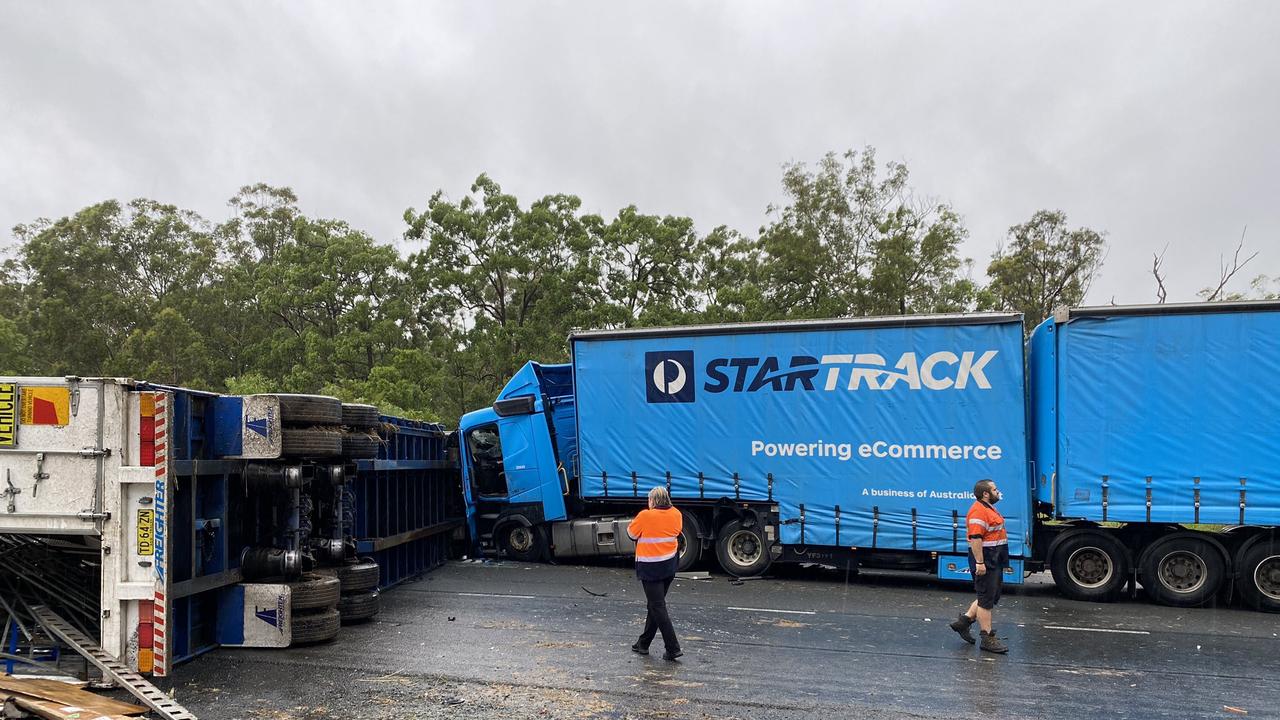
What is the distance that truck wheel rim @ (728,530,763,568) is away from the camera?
41.8ft

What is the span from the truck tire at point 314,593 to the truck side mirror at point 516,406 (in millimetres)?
5793

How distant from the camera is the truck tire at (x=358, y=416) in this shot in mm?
9320

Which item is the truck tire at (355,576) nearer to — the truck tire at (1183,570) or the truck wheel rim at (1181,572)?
the truck tire at (1183,570)

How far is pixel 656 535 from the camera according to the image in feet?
26.4

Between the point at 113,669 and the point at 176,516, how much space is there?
1197mm

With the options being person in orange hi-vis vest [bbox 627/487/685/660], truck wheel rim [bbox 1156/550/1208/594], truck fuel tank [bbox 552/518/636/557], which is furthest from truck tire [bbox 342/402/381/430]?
truck wheel rim [bbox 1156/550/1208/594]

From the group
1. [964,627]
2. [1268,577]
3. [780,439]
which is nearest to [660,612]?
[964,627]

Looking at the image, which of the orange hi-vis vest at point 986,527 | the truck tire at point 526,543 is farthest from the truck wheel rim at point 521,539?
the orange hi-vis vest at point 986,527

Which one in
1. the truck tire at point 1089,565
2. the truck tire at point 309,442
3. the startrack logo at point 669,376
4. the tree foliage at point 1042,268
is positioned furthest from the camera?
the tree foliage at point 1042,268

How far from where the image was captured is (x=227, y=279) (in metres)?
44.3

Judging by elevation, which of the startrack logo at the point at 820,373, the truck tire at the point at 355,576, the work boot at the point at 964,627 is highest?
the startrack logo at the point at 820,373

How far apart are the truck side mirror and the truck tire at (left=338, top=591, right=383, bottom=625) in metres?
4.99

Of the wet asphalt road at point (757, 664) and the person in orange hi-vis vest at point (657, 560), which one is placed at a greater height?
the person in orange hi-vis vest at point (657, 560)

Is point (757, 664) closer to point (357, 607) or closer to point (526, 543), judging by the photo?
point (357, 607)
